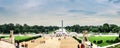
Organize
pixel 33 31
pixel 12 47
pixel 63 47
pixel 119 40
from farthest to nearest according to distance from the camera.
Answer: pixel 33 31 → pixel 119 40 → pixel 63 47 → pixel 12 47

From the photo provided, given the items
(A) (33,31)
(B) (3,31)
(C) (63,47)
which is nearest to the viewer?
(C) (63,47)

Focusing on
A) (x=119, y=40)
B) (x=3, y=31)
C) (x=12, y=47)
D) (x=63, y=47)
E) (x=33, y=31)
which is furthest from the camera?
(x=33, y=31)

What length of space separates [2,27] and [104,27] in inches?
1457

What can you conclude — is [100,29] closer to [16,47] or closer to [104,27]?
[104,27]

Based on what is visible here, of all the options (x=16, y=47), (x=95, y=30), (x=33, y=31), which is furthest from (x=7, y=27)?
(x=16, y=47)

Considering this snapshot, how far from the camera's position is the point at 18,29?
116812mm

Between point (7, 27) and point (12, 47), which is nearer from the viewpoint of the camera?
point (12, 47)

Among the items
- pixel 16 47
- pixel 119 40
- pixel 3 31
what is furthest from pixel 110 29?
pixel 16 47

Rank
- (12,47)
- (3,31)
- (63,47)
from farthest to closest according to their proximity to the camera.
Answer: (3,31)
(63,47)
(12,47)

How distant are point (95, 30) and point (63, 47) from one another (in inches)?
3219

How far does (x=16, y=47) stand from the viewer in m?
27.1

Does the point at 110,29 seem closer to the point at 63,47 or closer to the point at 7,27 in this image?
the point at 7,27

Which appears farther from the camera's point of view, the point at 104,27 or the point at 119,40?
the point at 104,27

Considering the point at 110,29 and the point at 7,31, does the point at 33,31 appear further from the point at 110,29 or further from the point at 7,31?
the point at 110,29
